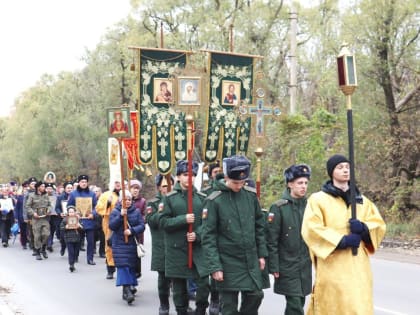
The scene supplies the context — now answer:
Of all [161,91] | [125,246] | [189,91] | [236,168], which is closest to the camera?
[236,168]

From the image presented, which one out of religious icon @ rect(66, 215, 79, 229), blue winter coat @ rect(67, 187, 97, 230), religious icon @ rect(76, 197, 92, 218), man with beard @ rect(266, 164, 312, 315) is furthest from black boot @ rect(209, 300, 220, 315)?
religious icon @ rect(76, 197, 92, 218)

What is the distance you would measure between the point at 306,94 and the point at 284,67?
2.17 m

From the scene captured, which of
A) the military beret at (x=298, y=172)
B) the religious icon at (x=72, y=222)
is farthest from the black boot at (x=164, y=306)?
the religious icon at (x=72, y=222)

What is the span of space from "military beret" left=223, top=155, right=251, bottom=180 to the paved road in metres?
3.01

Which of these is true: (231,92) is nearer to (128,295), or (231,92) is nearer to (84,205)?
(84,205)

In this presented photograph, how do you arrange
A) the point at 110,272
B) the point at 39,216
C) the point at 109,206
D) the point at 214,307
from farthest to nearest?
1. the point at 39,216
2. the point at 110,272
3. the point at 109,206
4. the point at 214,307

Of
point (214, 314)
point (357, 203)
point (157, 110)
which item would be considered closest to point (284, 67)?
point (157, 110)

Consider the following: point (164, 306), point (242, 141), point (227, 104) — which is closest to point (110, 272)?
point (242, 141)

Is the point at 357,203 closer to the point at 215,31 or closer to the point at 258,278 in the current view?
the point at 258,278

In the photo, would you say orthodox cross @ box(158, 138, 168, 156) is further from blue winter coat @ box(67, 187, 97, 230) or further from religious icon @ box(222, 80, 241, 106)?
blue winter coat @ box(67, 187, 97, 230)

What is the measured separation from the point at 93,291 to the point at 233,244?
520 cm

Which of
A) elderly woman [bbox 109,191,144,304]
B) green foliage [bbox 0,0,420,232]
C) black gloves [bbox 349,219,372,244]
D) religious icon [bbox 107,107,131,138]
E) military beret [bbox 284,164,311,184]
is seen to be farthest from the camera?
green foliage [bbox 0,0,420,232]

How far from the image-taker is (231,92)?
516 inches

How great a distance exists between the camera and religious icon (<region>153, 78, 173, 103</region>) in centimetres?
1291
